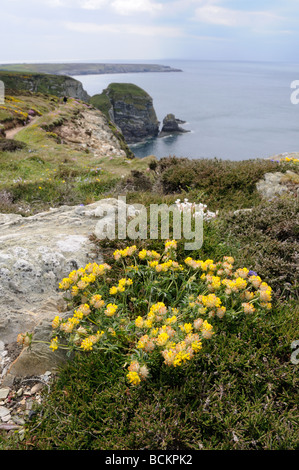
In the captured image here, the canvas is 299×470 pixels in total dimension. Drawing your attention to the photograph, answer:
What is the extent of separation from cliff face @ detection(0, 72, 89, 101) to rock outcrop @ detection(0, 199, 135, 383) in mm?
99303

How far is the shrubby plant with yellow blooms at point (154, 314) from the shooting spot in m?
2.60

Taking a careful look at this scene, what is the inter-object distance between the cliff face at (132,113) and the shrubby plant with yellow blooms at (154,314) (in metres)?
159

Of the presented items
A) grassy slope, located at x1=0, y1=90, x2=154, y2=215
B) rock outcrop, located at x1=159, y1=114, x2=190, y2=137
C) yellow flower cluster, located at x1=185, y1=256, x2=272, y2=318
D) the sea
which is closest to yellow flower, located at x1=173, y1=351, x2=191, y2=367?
yellow flower cluster, located at x1=185, y1=256, x2=272, y2=318

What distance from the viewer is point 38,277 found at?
3.79 metres

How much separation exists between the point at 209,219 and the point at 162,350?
309cm

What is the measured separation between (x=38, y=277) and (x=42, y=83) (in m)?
112

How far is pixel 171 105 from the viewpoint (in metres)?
181

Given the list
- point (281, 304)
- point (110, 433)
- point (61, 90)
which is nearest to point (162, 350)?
point (110, 433)

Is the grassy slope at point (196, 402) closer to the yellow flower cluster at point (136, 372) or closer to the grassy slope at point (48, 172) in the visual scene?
the yellow flower cluster at point (136, 372)

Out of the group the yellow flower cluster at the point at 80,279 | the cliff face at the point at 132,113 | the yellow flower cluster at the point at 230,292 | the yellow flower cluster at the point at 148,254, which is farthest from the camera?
the cliff face at the point at 132,113

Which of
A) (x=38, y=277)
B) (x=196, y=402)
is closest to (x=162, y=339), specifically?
(x=196, y=402)

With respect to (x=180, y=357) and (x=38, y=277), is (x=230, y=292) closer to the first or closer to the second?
(x=180, y=357)

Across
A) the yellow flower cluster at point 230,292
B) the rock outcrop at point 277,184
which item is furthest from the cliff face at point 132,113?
the yellow flower cluster at point 230,292
